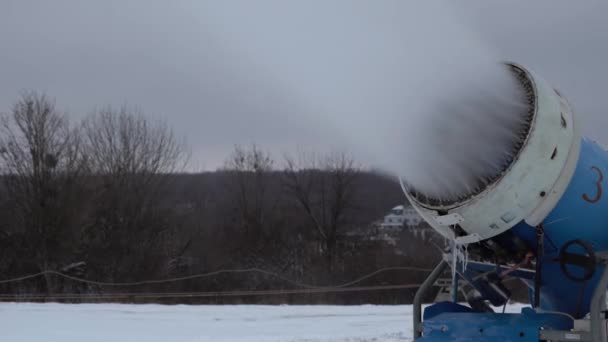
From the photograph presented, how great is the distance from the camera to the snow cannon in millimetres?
4062

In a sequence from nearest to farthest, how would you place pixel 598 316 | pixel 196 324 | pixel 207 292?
pixel 598 316, pixel 196 324, pixel 207 292

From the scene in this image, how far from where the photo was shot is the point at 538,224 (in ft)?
14.0

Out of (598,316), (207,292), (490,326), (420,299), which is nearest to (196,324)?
(420,299)

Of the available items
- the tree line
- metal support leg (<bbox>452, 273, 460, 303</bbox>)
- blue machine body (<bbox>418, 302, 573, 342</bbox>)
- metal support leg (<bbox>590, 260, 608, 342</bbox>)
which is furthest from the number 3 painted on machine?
the tree line

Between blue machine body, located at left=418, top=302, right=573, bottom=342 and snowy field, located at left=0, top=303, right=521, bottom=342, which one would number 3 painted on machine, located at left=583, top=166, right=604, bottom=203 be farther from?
snowy field, located at left=0, top=303, right=521, bottom=342

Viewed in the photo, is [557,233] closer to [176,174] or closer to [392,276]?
[392,276]

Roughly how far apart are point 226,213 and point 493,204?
37.6 metres

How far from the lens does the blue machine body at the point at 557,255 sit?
415 cm

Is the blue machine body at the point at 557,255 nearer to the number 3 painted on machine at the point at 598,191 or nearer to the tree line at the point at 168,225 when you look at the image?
the number 3 painted on machine at the point at 598,191

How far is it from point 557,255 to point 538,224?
A: 34 cm

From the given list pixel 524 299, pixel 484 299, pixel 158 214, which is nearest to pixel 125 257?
pixel 158 214

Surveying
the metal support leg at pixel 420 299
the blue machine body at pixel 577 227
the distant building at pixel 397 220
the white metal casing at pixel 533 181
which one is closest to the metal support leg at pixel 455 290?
the metal support leg at pixel 420 299

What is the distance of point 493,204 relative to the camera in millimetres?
4117

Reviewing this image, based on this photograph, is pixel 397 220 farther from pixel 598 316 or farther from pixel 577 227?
pixel 598 316
